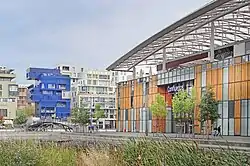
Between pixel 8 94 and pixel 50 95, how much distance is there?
17.3 meters

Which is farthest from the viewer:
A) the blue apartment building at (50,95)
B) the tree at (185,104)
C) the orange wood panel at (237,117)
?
the blue apartment building at (50,95)

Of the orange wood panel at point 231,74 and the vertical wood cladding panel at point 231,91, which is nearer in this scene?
the vertical wood cladding panel at point 231,91

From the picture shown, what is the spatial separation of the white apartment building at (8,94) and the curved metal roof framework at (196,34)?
2342 inches

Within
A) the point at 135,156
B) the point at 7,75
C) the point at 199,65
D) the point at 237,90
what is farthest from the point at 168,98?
the point at 7,75

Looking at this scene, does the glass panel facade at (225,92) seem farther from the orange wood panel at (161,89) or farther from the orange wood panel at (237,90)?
the orange wood panel at (161,89)

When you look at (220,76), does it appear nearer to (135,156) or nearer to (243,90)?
(243,90)

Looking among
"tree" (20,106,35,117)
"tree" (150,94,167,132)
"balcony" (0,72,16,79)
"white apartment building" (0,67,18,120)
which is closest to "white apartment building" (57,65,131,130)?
"tree" (20,106,35,117)

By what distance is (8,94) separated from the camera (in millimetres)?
140625

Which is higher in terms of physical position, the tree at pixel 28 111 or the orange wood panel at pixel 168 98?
the orange wood panel at pixel 168 98

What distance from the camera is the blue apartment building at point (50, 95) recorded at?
422 feet

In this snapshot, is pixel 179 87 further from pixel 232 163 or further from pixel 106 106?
pixel 106 106

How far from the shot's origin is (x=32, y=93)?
129500mm

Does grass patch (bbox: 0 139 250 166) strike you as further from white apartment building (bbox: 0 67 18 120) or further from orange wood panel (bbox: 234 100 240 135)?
white apartment building (bbox: 0 67 18 120)

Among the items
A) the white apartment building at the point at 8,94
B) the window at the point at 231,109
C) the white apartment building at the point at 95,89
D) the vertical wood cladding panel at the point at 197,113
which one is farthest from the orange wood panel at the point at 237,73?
the white apartment building at the point at 8,94
